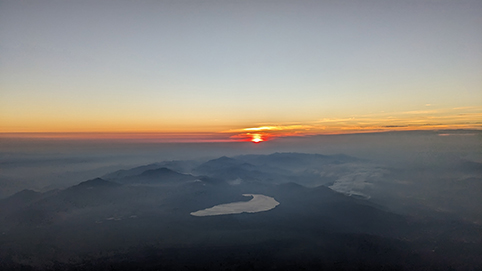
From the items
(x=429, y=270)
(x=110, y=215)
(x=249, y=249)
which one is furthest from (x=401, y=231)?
(x=110, y=215)

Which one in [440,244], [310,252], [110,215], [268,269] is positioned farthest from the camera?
[110,215]

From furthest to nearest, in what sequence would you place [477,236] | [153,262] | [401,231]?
[401,231] < [477,236] < [153,262]

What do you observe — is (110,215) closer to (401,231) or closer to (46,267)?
(46,267)

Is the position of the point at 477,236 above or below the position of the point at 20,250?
below

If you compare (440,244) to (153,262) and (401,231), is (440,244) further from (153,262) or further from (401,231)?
(153,262)

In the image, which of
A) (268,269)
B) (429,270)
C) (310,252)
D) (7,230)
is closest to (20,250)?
(7,230)

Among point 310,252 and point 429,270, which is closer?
point 429,270
